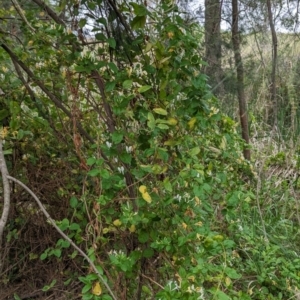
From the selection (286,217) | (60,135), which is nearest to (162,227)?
(60,135)

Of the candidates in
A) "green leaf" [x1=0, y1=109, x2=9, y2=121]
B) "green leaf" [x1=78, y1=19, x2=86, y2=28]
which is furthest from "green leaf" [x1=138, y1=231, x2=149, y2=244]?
"green leaf" [x1=0, y1=109, x2=9, y2=121]

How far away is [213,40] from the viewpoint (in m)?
3.70

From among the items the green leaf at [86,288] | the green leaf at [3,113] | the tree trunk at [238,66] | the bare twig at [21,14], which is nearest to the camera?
the green leaf at [86,288]

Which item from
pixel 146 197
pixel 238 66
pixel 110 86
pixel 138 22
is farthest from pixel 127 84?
pixel 238 66

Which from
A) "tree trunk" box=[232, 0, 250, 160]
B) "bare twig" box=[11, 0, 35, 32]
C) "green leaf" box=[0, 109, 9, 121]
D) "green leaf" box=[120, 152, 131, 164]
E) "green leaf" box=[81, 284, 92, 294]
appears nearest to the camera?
"green leaf" box=[81, 284, 92, 294]

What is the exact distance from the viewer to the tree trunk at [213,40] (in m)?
3.64

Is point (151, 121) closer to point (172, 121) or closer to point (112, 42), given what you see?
point (172, 121)

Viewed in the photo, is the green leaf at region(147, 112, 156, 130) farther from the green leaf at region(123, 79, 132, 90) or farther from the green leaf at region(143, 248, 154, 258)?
the green leaf at region(143, 248, 154, 258)

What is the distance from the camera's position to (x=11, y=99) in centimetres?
212

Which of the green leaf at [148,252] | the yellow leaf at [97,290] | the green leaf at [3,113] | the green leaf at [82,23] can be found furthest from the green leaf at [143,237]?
the green leaf at [3,113]

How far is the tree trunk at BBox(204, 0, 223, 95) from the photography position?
3.64 metres

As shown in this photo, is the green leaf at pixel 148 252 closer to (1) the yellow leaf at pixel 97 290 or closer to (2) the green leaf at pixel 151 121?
(1) the yellow leaf at pixel 97 290

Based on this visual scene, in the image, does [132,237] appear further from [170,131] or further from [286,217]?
[286,217]

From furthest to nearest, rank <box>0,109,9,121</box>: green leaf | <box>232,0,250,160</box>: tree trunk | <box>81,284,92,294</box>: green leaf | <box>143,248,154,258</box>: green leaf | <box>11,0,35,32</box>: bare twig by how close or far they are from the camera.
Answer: <box>232,0,250,160</box>: tree trunk
<box>0,109,9,121</box>: green leaf
<box>11,0,35,32</box>: bare twig
<box>143,248,154,258</box>: green leaf
<box>81,284,92,294</box>: green leaf
